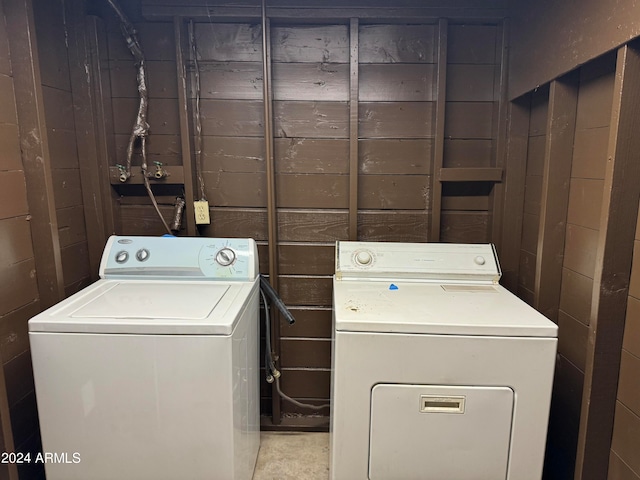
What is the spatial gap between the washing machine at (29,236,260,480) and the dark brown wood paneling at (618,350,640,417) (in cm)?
113

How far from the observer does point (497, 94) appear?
186 cm

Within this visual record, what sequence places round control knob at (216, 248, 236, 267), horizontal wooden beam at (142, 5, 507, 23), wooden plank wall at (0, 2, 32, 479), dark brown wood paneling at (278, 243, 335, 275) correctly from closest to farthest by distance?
wooden plank wall at (0, 2, 32, 479) < round control knob at (216, 248, 236, 267) < horizontal wooden beam at (142, 5, 507, 23) < dark brown wood paneling at (278, 243, 335, 275)

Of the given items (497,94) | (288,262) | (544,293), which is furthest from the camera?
(288,262)

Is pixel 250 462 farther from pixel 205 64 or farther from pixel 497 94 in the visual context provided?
pixel 497 94

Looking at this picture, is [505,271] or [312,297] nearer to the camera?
[505,271]

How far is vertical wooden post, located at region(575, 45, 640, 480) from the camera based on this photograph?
1.12 m

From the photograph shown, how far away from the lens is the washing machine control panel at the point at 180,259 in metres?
1.65

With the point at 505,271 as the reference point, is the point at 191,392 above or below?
below

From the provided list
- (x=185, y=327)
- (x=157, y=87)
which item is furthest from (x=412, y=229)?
(x=157, y=87)

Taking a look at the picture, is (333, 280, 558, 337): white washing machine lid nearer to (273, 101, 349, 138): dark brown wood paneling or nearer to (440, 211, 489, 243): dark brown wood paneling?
(440, 211, 489, 243): dark brown wood paneling

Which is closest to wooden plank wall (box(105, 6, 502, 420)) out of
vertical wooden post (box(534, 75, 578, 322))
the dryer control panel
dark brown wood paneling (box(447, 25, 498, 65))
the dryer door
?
dark brown wood paneling (box(447, 25, 498, 65))

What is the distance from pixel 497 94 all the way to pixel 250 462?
184cm

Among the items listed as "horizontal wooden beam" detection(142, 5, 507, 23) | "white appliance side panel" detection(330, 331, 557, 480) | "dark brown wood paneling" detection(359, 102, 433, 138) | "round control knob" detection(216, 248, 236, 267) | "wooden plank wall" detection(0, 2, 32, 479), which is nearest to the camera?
"white appliance side panel" detection(330, 331, 557, 480)

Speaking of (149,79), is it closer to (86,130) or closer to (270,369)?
(86,130)
